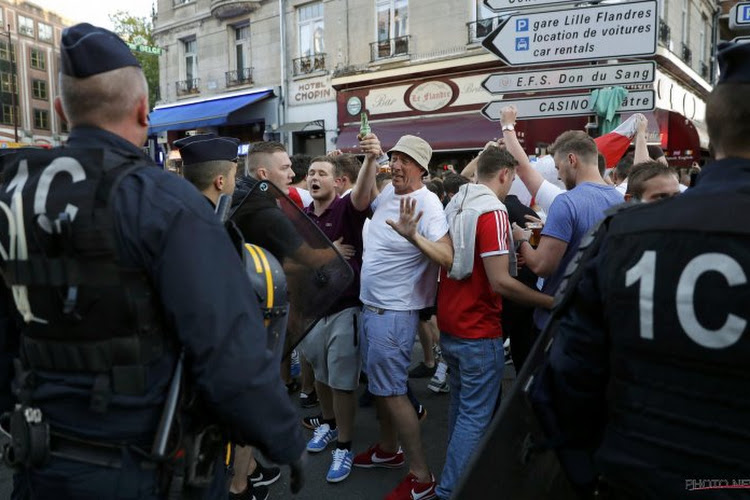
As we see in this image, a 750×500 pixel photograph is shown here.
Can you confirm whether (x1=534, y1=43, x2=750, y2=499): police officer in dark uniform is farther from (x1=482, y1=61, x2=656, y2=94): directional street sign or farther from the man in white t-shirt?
(x1=482, y1=61, x2=656, y2=94): directional street sign

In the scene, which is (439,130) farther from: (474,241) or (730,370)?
(730,370)

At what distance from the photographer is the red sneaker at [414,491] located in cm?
325

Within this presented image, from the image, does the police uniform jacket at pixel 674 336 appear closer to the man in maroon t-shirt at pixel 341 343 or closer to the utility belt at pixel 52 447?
the utility belt at pixel 52 447

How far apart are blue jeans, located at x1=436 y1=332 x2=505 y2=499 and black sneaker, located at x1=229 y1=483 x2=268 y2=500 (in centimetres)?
105

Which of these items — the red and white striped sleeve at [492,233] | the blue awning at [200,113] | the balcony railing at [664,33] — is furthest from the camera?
the blue awning at [200,113]

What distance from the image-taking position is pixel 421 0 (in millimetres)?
14141

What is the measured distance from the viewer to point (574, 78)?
14.1 ft

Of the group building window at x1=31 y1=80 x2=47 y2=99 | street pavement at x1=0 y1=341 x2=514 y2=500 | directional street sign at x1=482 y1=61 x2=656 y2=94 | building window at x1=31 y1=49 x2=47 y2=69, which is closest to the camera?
street pavement at x1=0 y1=341 x2=514 y2=500

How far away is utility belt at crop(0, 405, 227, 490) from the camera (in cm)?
146

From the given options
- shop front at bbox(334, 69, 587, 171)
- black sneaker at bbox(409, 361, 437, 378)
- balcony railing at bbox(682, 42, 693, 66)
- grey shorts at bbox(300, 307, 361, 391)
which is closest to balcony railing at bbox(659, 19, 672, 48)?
balcony railing at bbox(682, 42, 693, 66)

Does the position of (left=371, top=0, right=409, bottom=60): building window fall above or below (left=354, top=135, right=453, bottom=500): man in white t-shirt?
above

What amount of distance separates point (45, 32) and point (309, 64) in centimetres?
4691

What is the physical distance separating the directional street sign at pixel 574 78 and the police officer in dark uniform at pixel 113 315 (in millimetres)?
3475

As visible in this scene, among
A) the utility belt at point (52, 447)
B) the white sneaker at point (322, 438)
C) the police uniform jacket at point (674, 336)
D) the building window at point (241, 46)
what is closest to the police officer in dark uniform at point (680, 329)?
the police uniform jacket at point (674, 336)
